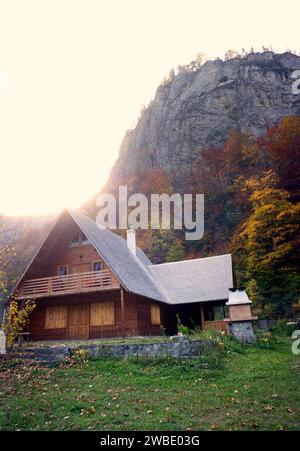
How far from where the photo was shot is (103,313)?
2236 cm

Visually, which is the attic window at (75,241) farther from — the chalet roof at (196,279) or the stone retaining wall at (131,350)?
the stone retaining wall at (131,350)

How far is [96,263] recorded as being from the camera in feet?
80.3

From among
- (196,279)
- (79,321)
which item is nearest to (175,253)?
(196,279)

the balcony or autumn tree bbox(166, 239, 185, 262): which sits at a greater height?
autumn tree bbox(166, 239, 185, 262)

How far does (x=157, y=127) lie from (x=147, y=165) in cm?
667

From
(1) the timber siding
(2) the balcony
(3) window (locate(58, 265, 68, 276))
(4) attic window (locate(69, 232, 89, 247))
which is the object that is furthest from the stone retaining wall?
(4) attic window (locate(69, 232, 89, 247))

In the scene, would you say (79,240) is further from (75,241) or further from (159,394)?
(159,394)

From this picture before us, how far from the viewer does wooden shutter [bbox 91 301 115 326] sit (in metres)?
22.1

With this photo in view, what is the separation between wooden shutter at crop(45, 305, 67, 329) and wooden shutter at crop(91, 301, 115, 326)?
6.58 feet

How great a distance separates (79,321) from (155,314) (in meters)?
5.14

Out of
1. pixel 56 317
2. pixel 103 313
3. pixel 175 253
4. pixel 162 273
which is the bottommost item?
pixel 56 317

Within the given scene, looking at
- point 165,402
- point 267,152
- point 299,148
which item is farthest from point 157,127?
point 165,402

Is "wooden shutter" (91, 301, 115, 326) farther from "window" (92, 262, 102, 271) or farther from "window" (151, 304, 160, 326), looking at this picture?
"window" (151, 304, 160, 326)
